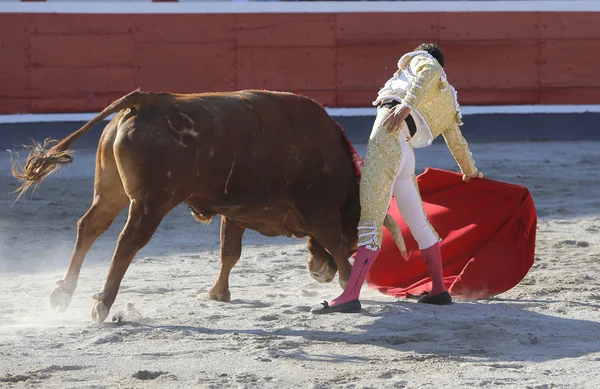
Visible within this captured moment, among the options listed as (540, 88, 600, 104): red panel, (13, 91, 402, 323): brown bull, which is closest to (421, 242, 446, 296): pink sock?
(13, 91, 402, 323): brown bull

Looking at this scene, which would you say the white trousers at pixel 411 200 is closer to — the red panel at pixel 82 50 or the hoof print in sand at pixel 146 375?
the hoof print in sand at pixel 146 375

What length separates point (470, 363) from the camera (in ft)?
10.5

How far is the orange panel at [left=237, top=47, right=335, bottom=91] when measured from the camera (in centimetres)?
965

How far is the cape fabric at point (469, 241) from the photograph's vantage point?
425cm

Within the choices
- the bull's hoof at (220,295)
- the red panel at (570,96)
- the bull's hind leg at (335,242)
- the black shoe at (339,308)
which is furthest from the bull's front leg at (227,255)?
the red panel at (570,96)

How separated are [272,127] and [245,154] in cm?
18

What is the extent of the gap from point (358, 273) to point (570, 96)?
6.98 metres

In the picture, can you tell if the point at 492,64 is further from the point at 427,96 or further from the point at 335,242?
the point at 427,96

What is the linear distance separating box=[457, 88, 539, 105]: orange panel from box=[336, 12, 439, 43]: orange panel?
1.96 feet

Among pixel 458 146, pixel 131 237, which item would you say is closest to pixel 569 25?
pixel 458 146

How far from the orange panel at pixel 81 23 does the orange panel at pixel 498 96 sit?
3.04 m

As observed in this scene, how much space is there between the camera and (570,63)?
10242 millimetres

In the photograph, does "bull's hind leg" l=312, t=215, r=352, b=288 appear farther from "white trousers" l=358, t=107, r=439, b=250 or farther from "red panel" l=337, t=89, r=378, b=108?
"red panel" l=337, t=89, r=378, b=108

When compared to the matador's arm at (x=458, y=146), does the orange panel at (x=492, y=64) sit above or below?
below
